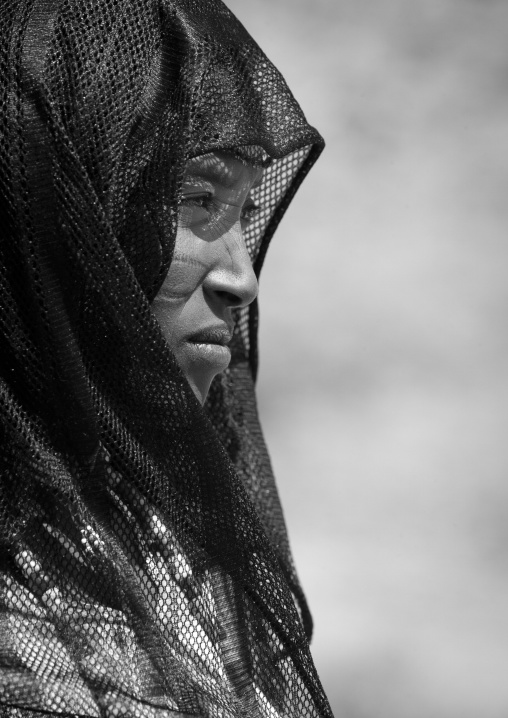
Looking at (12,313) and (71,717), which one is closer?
(71,717)

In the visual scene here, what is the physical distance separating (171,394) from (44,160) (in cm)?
29

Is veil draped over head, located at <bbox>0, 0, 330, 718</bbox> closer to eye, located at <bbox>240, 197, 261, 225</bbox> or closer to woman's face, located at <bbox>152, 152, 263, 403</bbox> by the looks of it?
woman's face, located at <bbox>152, 152, 263, 403</bbox>

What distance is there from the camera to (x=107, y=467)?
4.58 ft

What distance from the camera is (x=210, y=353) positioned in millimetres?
1535

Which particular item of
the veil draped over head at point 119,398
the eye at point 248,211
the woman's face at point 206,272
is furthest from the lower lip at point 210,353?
the eye at point 248,211

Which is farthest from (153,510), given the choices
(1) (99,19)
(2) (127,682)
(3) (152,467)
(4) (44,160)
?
(1) (99,19)

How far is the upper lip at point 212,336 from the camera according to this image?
5.01 feet

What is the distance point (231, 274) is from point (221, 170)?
126 mm

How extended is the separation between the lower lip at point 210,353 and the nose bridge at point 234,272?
61mm

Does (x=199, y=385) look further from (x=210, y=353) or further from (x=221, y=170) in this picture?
(x=221, y=170)

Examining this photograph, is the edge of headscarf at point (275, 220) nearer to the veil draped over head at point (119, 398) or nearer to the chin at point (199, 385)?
the veil draped over head at point (119, 398)

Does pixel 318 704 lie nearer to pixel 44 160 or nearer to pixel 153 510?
pixel 153 510

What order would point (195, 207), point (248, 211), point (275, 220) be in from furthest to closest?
point (275, 220)
point (248, 211)
point (195, 207)

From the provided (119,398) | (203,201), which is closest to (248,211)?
(203,201)
